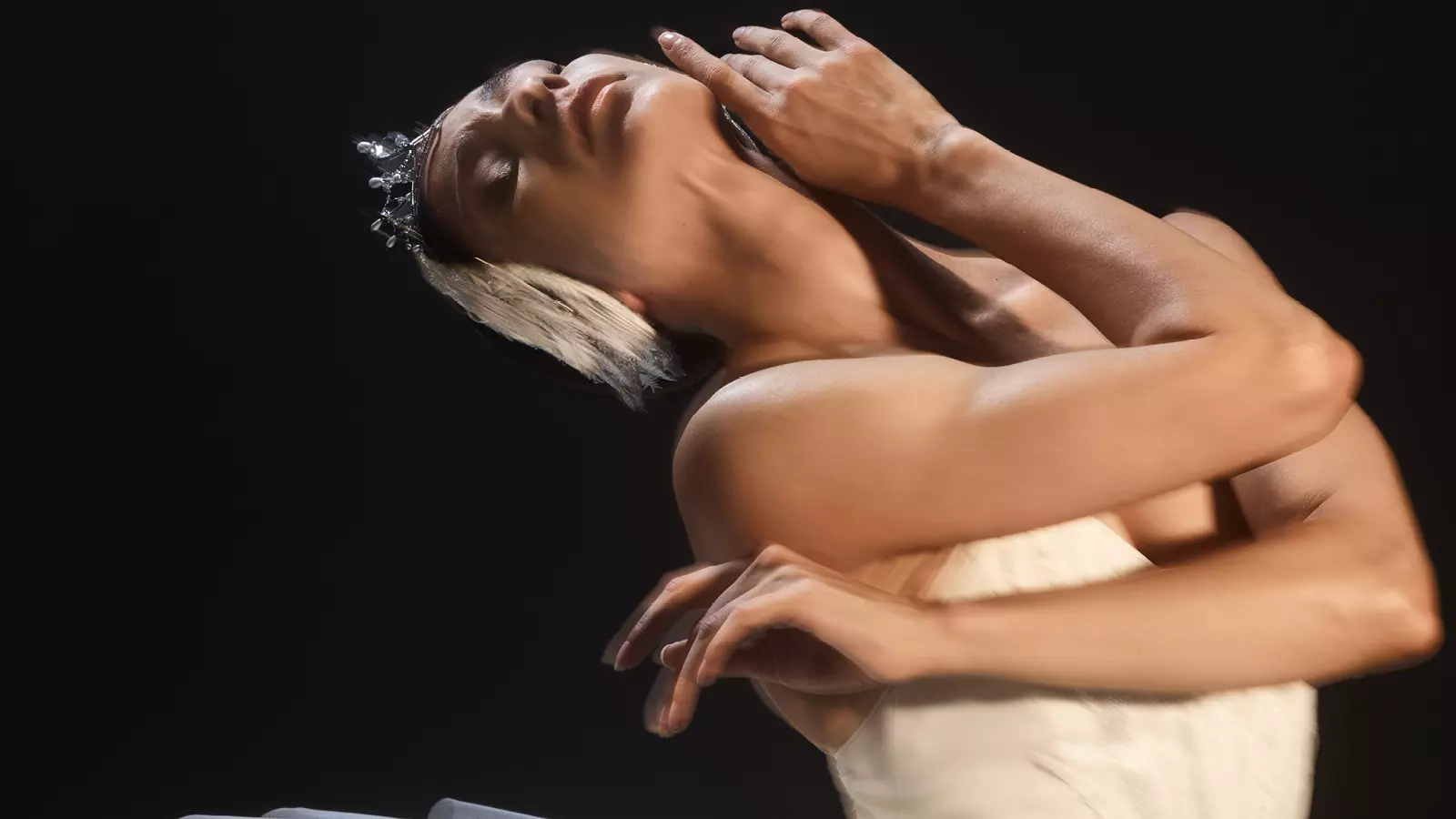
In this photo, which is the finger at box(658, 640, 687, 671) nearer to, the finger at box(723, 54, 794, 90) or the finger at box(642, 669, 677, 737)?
the finger at box(642, 669, 677, 737)

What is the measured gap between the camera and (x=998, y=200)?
0.75m

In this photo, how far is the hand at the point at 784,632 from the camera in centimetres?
65

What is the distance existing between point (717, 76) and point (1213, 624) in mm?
400

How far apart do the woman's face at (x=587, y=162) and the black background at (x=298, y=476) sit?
1.00ft

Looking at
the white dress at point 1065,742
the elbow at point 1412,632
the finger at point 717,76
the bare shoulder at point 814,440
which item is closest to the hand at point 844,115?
the finger at point 717,76

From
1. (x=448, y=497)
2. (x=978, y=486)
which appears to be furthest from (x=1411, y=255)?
(x=448, y=497)

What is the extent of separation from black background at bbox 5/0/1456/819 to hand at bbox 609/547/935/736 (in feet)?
1.50

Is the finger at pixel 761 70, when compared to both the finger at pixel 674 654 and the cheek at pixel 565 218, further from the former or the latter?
the finger at pixel 674 654

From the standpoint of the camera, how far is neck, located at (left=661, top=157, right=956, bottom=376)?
811 millimetres

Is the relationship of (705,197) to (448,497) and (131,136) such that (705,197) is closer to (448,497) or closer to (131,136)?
(448,497)

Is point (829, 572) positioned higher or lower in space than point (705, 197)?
lower

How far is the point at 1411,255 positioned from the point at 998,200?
0.43 m

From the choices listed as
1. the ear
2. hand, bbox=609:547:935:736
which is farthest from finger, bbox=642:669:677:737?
the ear

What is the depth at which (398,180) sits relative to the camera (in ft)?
3.30
